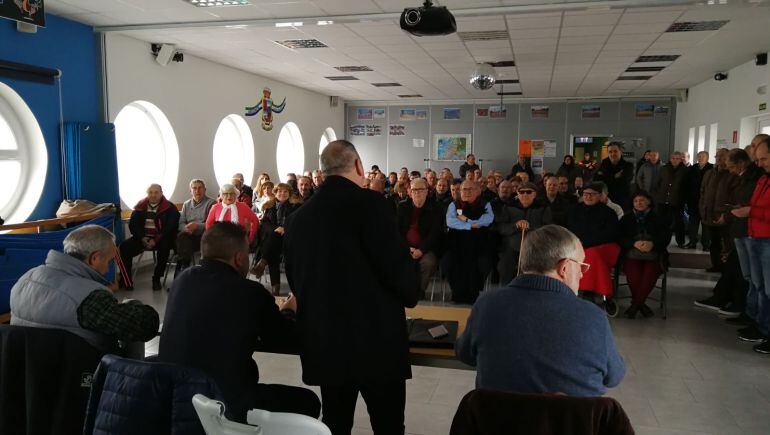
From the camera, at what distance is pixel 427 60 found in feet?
30.2

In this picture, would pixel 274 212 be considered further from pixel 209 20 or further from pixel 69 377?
pixel 69 377

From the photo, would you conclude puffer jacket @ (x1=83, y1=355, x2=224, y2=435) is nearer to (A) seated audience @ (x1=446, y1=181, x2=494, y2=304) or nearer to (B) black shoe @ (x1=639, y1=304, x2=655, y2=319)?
(A) seated audience @ (x1=446, y1=181, x2=494, y2=304)

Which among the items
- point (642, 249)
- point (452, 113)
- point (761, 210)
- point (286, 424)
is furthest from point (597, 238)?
point (452, 113)

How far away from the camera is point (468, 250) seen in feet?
19.2

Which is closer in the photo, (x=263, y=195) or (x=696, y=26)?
(x=696, y=26)

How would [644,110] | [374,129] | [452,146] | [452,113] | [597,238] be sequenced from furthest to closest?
[374,129]
[452,146]
[452,113]
[644,110]
[597,238]

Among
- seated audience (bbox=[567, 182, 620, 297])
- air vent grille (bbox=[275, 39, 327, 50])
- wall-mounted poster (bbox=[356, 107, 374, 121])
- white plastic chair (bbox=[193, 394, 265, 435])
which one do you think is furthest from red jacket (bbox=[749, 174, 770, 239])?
wall-mounted poster (bbox=[356, 107, 374, 121])

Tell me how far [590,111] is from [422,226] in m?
10.7

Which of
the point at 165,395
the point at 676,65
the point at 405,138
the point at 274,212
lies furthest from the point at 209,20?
the point at 405,138

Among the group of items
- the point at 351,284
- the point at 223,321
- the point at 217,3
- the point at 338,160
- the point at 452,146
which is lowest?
the point at 223,321

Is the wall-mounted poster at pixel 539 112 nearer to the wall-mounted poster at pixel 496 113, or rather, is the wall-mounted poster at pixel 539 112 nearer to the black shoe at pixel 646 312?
the wall-mounted poster at pixel 496 113

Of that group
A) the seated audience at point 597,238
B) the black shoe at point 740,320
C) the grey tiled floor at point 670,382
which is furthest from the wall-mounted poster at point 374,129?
the black shoe at point 740,320

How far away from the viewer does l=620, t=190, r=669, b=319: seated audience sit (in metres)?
5.32

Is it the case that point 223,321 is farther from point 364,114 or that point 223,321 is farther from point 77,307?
point 364,114
